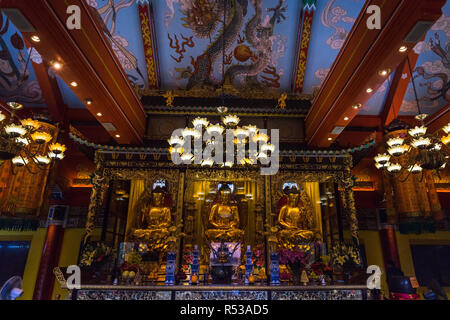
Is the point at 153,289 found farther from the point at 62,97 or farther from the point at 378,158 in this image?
the point at 62,97

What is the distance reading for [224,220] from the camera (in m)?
7.92

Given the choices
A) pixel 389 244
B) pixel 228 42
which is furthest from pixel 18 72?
pixel 389 244

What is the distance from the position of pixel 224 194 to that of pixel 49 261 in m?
5.62

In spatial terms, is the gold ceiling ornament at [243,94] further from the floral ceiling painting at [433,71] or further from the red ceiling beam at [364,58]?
the floral ceiling painting at [433,71]

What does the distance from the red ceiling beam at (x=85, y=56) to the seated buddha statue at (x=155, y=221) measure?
224 cm

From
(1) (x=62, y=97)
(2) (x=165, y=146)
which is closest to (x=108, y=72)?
(2) (x=165, y=146)

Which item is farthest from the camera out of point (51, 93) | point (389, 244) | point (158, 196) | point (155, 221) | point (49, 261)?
point (389, 244)

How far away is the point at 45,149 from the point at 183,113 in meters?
3.62

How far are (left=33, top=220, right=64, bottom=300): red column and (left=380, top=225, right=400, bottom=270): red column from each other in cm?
1021

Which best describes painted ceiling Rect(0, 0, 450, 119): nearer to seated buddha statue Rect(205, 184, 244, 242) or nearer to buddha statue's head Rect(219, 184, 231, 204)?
buddha statue's head Rect(219, 184, 231, 204)

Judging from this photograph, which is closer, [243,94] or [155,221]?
[155,221]

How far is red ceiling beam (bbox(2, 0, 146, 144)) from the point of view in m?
3.69

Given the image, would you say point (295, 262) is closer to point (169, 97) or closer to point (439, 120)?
point (439, 120)

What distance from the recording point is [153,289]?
15.9ft
